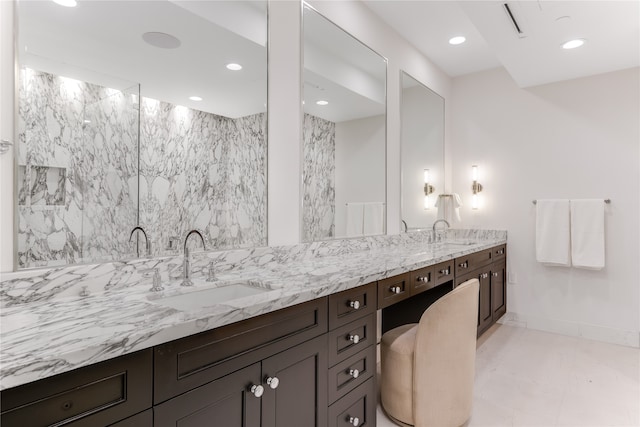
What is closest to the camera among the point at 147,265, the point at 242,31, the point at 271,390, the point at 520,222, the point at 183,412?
the point at 183,412

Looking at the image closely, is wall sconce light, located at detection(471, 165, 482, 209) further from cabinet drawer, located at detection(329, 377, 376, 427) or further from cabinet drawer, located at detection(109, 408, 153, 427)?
cabinet drawer, located at detection(109, 408, 153, 427)

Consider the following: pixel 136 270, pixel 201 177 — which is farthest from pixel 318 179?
pixel 136 270

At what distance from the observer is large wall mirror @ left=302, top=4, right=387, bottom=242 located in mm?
2273

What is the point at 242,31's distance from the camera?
1863 mm

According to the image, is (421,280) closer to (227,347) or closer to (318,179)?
(318,179)

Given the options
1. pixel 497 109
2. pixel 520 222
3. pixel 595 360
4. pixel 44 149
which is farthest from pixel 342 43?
pixel 595 360

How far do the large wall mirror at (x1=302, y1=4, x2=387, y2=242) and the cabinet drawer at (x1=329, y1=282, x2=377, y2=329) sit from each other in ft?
2.13

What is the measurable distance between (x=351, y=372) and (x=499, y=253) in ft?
8.63

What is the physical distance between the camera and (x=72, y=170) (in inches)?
50.8

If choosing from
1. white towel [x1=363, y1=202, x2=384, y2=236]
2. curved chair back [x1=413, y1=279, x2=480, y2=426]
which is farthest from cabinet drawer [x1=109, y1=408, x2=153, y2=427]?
white towel [x1=363, y1=202, x2=384, y2=236]

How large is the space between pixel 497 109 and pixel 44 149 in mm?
4035

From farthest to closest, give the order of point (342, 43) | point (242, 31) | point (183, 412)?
point (342, 43) < point (242, 31) < point (183, 412)

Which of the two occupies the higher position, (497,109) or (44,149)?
(497,109)

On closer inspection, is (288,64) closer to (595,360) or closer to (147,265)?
(147,265)
